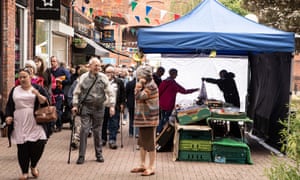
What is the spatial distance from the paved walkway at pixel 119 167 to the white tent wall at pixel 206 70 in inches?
179

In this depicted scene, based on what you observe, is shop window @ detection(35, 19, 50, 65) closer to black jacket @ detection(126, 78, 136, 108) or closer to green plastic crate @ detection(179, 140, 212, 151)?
black jacket @ detection(126, 78, 136, 108)

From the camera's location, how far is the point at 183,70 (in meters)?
16.0

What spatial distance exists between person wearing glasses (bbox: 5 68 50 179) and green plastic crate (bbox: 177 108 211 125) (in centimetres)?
343

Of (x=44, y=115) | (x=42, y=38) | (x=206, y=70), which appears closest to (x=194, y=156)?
(x=44, y=115)

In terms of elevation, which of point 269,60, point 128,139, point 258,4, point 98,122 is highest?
point 258,4

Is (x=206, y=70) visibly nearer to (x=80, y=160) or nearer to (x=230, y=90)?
(x=230, y=90)

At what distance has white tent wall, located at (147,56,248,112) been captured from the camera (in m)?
15.4

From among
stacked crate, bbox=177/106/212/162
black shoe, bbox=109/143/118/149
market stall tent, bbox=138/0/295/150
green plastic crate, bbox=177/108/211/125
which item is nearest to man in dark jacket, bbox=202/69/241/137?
market stall tent, bbox=138/0/295/150

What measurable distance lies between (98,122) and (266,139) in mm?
5057

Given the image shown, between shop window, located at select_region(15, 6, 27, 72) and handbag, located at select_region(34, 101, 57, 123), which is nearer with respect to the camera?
handbag, located at select_region(34, 101, 57, 123)

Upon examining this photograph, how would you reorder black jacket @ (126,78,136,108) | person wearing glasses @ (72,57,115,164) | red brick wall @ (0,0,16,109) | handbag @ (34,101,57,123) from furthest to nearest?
black jacket @ (126,78,136,108), red brick wall @ (0,0,16,109), person wearing glasses @ (72,57,115,164), handbag @ (34,101,57,123)

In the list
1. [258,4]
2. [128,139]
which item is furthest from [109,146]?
[258,4]

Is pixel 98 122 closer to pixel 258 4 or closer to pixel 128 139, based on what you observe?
pixel 128 139

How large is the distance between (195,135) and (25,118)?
366cm
